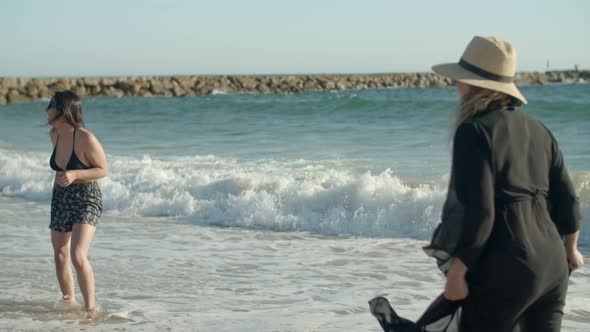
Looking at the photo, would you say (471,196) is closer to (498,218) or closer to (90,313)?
(498,218)

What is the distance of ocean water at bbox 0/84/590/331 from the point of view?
5.56 m

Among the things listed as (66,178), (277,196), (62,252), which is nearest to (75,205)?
(66,178)

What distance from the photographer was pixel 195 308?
561cm

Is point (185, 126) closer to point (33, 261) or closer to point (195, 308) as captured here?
point (33, 261)

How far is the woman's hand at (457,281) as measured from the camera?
8.57ft

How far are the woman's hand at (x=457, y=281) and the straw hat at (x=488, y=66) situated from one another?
0.56 meters

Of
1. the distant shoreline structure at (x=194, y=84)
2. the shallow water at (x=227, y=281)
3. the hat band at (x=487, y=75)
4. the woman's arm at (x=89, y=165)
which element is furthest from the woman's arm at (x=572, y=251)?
the distant shoreline structure at (x=194, y=84)

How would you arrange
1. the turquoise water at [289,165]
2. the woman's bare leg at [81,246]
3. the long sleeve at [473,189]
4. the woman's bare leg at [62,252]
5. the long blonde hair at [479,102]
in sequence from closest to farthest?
the long sleeve at [473,189] < the long blonde hair at [479,102] < the woman's bare leg at [81,246] < the woman's bare leg at [62,252] < the turquoise water at [289,165]

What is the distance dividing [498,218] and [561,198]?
1.09 ft

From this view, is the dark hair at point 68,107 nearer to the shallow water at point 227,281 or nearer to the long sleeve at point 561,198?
the shallow water at point 227,281

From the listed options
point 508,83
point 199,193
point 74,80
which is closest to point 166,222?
point 199,193

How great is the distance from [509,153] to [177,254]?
17.3 ft

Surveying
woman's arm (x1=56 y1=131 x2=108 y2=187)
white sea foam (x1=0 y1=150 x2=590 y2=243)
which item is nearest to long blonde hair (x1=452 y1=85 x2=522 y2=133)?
woman's arm (x1=56 y1=131 x2=108 y2=187)

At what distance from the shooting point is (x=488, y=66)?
2762mm
